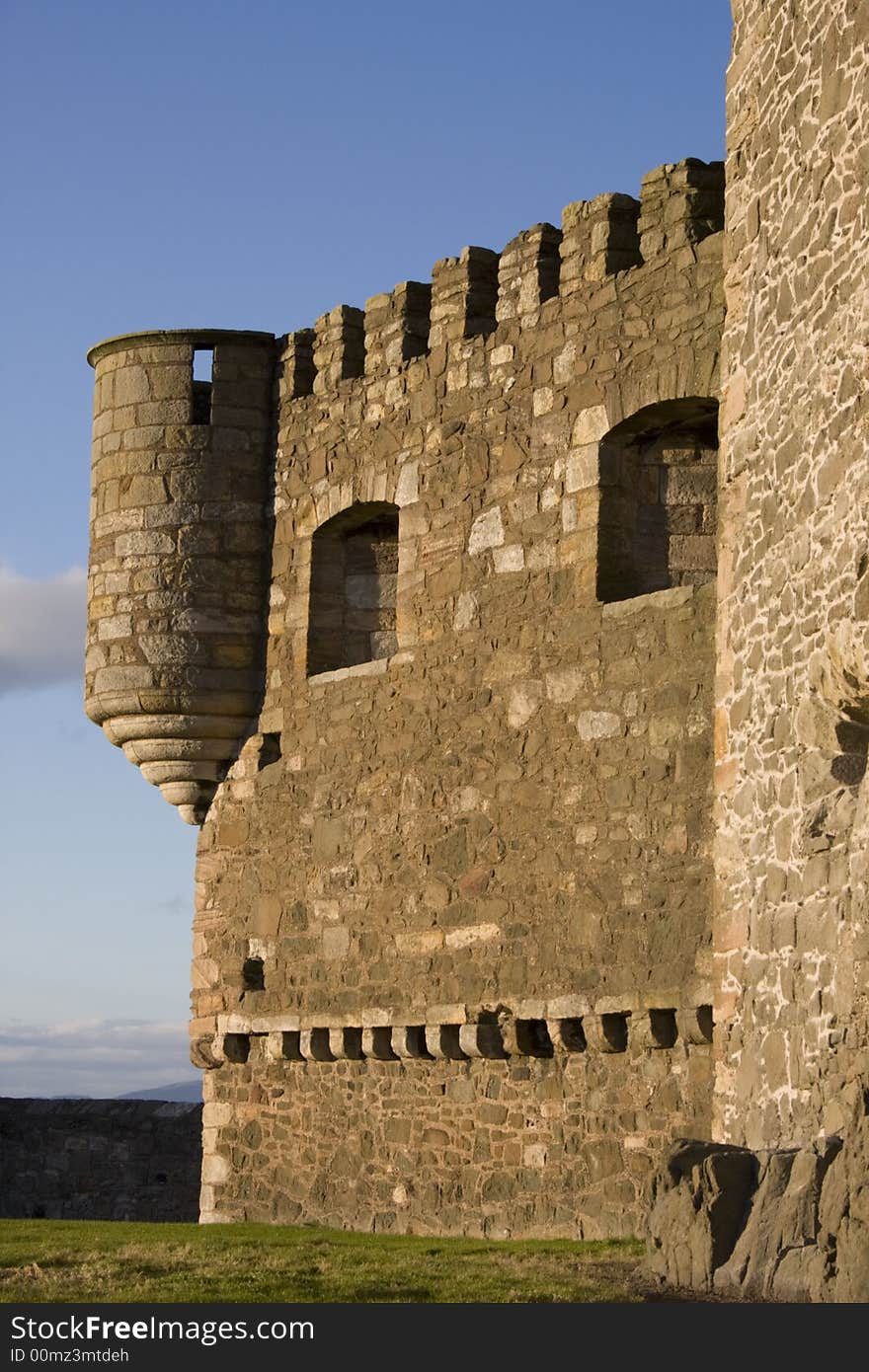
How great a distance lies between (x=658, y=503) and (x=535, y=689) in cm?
114

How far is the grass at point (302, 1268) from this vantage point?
25.3ft

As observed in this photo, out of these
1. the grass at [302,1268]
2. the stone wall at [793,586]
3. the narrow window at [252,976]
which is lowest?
the grass at [302,1268]

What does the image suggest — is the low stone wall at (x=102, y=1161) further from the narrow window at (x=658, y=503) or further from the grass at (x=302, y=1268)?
the narrow window at (x=658, y=503)

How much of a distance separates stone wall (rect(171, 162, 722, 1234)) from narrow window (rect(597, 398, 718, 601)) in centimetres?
2

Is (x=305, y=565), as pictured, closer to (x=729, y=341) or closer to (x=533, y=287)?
(x=533, y=287)

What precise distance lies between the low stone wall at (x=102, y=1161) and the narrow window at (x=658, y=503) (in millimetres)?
7050

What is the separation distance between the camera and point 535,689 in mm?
11820

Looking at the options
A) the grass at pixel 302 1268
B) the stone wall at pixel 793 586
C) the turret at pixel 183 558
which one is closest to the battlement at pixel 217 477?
the turret at pixel 183 558

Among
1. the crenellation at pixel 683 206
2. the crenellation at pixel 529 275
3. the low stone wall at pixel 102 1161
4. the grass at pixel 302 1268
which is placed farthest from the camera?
the low stone wall at pixel 102 1161

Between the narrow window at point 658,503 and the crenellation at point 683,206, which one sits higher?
the crenellation at point 683,206

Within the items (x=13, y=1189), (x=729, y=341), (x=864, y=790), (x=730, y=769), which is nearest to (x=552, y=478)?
(x=729, y=341)

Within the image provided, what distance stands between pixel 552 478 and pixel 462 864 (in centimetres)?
209

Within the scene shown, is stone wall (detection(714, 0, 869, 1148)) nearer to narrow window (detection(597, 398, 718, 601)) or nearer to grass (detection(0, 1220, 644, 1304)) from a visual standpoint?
grass (detection(0, 1220, 644, 1304))

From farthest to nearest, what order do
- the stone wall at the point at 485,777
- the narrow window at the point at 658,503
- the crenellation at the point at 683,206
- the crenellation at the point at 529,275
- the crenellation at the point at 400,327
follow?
the crenellation at the point at 400,327
the crenellation at the point at 529,275
the narrow window at the point at 658,503
the crenellation at the point at 683,206
the stone wall at the point at 485,777
